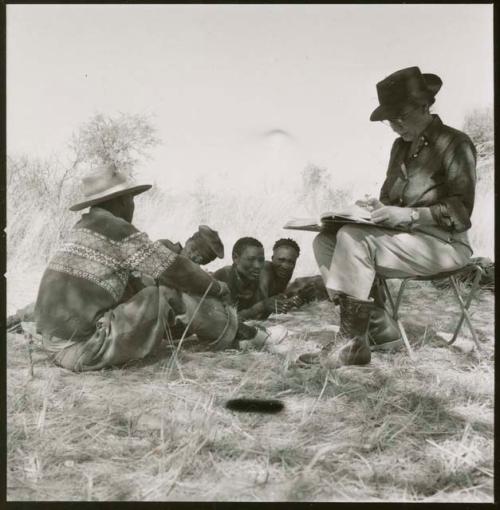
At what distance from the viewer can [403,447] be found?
342cm

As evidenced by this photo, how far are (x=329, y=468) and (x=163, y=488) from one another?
0.96 m

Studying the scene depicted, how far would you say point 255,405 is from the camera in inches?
147

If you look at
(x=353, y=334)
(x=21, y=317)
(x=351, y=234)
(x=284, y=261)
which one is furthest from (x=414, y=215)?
(x=21, y=317)

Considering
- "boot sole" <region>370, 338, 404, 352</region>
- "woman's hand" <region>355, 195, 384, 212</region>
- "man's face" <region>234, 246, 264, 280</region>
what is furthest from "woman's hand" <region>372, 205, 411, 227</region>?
"man's face" <region>234, 246, 264, 280</region>

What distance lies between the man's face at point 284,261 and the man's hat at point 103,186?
2004 mm

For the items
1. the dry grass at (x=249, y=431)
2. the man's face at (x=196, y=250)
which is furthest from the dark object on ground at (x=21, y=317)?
the man's face at (x=196, y=250)

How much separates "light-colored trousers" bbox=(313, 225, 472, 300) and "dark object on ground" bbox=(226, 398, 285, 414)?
947mm

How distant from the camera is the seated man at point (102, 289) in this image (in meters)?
3.99

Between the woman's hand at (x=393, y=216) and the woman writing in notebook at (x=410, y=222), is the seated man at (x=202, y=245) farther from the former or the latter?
the woman's hand at (x=393, y=216)

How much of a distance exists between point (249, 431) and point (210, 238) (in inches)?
81.1

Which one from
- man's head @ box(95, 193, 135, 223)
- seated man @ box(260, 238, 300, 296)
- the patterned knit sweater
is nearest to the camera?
the patterned knit sweater

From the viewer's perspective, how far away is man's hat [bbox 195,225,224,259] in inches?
200

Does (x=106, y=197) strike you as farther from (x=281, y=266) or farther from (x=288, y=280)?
(x=288, y=280)

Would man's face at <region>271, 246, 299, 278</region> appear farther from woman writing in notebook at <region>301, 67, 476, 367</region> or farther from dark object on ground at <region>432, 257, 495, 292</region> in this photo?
dark object on ground at <region>432, 257, 495, 292</region>
